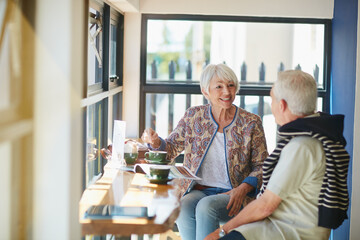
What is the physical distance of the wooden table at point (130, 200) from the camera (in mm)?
2100

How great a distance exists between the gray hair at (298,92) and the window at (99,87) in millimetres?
1083

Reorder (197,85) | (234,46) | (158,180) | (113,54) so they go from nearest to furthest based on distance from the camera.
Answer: (158,180), (113,54), (197,85), (234,46)

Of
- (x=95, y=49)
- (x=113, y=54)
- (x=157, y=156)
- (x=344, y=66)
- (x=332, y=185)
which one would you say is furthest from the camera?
(x=113, y=54)

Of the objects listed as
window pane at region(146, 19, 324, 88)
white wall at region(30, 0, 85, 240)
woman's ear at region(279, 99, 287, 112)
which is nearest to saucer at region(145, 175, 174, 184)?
woman's ear at region(279, 99, 287, 112)

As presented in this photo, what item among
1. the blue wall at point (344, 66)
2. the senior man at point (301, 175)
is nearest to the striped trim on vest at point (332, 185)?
the senior man at point (301, 175)

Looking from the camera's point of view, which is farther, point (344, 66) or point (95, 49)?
point (344, 66)

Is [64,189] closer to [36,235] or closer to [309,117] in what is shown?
[36,235]

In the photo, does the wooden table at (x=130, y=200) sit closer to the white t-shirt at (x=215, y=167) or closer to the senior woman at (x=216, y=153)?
the senior woman at (x=216, y=153)

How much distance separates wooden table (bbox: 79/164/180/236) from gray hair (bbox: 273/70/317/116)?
2.20 feet

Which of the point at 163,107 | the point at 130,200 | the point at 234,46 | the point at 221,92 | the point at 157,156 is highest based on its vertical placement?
the point at 234,46

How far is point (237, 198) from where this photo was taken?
3068 mm

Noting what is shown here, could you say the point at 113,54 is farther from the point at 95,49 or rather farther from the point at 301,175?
the point at 301,175

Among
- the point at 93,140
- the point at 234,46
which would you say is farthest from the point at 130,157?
the point at 234,46

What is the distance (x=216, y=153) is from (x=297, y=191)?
1.01m
